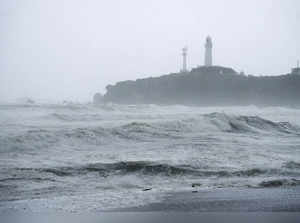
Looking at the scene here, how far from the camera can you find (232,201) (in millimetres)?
3393

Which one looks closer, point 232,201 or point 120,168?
point 232,201

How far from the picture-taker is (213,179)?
180 inches

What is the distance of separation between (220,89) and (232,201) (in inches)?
2023

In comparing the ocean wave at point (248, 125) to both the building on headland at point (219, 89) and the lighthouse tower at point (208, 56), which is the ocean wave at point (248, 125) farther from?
the lighthouse tower at point (208, 56)

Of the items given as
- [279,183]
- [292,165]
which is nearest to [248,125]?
[292,165]

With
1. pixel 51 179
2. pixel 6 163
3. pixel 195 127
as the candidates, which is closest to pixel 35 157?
pixel 6 163

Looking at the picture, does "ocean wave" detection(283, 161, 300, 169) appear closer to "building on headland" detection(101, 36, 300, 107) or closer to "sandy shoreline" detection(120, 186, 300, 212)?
"sandy shoreline" detection(120, 186, 300, 212)

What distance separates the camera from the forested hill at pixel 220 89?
169ft

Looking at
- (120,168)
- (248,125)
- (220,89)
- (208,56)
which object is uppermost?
(208,56)

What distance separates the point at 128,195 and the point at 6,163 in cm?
264

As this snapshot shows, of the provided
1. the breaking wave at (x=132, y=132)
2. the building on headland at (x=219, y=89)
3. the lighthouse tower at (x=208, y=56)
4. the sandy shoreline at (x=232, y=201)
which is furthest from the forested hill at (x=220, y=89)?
the sandy shoreline at (x=232, y=201)

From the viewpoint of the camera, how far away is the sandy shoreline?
10.3ft

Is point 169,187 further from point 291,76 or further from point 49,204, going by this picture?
point 291,76

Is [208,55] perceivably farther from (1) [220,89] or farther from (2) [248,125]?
(2) [248,125]
